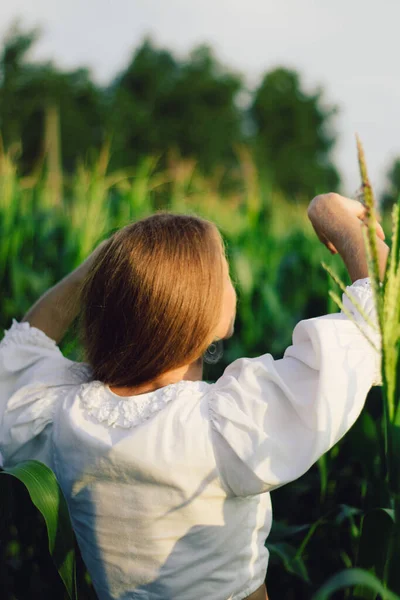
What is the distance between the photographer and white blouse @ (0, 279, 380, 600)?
3.63 feet

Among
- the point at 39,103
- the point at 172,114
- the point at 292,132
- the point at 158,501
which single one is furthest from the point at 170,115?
the point at 158,501

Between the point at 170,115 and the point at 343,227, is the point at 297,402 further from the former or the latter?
the point at 170,115

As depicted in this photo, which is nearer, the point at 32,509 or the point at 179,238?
the point at 179,238

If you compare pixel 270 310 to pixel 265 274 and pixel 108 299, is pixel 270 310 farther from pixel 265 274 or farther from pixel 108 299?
pixel 108 299

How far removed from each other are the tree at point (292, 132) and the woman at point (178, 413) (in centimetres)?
3817

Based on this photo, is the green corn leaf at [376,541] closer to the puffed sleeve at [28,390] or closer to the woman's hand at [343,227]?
the woman's hand at [343,227]

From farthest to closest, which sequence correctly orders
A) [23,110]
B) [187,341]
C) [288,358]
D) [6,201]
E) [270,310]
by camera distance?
[23,110]
[6,201]
[270,310]
[187,341]
[288,358]

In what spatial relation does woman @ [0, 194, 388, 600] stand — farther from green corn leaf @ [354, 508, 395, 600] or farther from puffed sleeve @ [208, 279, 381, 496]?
green corn leaf @ [354, 508, 395, 600]

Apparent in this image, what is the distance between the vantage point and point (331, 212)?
1.30m

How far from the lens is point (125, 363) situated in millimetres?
1327

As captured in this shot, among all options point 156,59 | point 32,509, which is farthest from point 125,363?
point 156,59

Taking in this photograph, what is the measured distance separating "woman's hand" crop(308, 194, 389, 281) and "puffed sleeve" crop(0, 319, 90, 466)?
57cm

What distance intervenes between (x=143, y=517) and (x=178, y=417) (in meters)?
0.19

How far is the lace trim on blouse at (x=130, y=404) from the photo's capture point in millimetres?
1227
